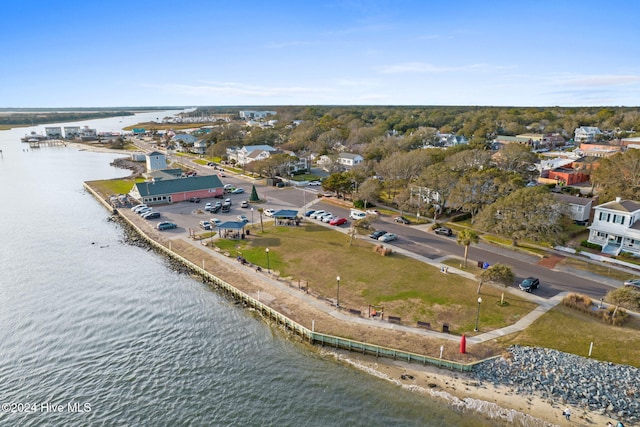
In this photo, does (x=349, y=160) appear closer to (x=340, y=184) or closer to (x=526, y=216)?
(x=340, y=184)

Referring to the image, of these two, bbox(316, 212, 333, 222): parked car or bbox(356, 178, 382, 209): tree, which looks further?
bbox(356, 178, 382, 209): tree

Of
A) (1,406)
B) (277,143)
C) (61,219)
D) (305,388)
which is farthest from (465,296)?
(277,143)

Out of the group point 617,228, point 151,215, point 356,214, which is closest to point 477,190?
point 617,228

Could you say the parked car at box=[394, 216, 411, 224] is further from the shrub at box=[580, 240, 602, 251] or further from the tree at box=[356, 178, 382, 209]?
the shrub at box=[580, 240, 602, 251]

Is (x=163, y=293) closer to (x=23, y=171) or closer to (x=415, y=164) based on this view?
(x=415, y=164)

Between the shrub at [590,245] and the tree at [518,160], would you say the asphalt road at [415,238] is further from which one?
the tree at [518,160]

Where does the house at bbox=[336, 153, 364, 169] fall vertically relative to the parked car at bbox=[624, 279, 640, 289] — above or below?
above

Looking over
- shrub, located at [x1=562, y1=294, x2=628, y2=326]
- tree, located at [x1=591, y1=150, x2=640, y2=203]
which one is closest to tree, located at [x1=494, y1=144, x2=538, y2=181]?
tree, located at [x1=591, y1=150, x2=640, y2=203]

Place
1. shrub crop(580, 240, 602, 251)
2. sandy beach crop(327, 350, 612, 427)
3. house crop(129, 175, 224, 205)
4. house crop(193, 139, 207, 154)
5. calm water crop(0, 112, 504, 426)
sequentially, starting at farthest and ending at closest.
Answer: house crop(193, 139, 207, 154)
house crop(129, 175, 224, 205)
shrub crop(580, 240, 602, 251)
calm water crop(0, 112, 504, 426)
sandy beach crop(327, 350, 612, 427)
